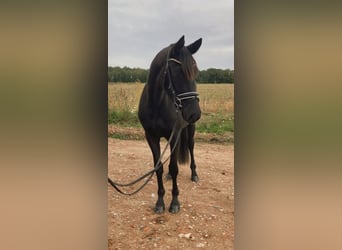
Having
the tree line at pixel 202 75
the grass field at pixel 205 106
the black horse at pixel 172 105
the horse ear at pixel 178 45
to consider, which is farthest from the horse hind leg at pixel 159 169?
the horse ear at pixel 178 45

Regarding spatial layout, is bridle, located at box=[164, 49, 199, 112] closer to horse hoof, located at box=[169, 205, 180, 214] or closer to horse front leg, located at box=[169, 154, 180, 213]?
horse front leg, located at box=[169, 154, 180, 213]

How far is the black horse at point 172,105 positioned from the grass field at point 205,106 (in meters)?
0.04

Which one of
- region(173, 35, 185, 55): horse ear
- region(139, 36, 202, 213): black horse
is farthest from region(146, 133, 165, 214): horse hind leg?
region(173, 35, 185, 55): horse ear

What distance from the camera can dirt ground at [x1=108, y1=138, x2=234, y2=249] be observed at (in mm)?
1185

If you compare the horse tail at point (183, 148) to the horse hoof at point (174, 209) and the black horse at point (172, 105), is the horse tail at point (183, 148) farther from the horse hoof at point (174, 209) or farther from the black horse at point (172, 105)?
the horse hoof at point (174, 209)

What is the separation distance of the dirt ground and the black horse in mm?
34

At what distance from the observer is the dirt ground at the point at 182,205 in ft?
3.89

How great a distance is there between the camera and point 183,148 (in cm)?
127

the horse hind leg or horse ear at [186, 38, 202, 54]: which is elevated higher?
horse ear at [186, 38, 202, 54]

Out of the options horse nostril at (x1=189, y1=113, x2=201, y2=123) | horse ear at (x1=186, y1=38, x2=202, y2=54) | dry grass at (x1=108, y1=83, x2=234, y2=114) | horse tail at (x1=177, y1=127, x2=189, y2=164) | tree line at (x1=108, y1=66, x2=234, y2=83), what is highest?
horse ear at (x1=186, y1=38, x2=202, y2=54)

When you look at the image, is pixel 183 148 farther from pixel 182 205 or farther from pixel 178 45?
pixel 178 45
